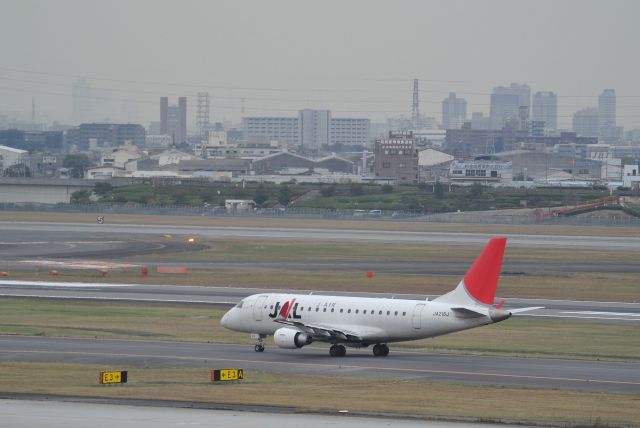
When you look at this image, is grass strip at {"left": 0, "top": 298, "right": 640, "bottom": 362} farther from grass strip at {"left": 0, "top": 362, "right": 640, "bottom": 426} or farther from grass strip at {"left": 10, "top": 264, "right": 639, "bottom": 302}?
grass strip at {"left": 10, "top": 264, "right": 639, "bottom": 302}

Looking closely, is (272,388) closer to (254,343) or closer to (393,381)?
(393,381)

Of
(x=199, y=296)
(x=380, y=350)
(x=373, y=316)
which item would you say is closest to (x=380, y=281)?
(x=199, y=296)

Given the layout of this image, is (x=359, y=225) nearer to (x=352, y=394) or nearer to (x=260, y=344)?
(x=260, y=344)

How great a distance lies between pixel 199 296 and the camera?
93.3m

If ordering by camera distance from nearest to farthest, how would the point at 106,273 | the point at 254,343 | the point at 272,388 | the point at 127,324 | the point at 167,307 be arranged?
the point at 272,388, the point at 254,343, the point at 127,324, the point at 167,307, the point at 106,273

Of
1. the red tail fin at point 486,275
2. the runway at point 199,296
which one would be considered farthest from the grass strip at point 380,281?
the red tail fin at point 486,275

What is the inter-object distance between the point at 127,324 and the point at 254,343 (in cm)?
Result: 1039

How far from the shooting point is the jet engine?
2430 inches

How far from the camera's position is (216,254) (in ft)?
429

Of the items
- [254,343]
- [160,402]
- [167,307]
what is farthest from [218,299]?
[160,402]

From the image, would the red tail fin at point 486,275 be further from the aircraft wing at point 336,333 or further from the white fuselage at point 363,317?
the aircraft wing at point 336,333

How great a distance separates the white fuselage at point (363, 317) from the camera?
59.8 metres

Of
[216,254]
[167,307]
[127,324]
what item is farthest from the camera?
[216,254]

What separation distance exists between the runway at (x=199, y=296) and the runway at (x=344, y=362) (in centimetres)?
2065
